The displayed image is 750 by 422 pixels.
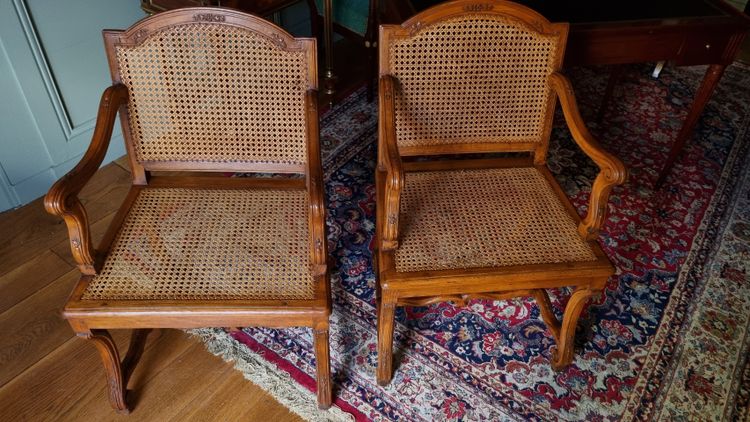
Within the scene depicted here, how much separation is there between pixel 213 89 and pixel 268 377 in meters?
0.89

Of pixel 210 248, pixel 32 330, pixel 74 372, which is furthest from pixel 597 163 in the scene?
pixel 32 330

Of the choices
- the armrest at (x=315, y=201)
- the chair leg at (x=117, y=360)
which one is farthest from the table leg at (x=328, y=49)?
the chair leg at (x=117, y=360)

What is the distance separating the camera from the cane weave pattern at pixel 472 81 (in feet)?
5.39

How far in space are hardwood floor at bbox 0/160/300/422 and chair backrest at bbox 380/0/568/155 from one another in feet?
3.04

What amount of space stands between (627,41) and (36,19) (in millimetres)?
2174

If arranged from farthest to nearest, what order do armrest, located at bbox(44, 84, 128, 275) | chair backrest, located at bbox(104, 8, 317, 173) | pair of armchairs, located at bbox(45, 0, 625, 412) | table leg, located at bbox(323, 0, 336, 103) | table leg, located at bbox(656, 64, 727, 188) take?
table leg, located at bbox(323, 0, 336, 103) → table leg, located at bbox(656, 64, 727, 188) → chair backrest, located at bbox(104, 8, 317, 173) → pair of armchairs, located at bbox(45, 0, 625, 412) → armrest, located at bbox(44, 84, 128, 275)

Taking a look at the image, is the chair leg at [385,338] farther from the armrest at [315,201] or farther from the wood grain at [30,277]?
the wood grain at [30,277]

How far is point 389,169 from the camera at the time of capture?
4.71ft

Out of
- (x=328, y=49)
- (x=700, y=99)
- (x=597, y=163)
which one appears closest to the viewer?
(x=597, y=163)

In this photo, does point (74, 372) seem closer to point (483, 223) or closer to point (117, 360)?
point (117, 360)

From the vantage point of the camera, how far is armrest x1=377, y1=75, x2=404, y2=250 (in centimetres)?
143

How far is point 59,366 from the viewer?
182 centimetres

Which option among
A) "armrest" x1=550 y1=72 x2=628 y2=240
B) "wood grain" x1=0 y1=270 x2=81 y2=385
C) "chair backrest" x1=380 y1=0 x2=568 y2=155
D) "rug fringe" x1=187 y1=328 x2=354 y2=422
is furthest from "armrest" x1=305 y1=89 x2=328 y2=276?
"wood grain" x1=0 y1=270 x2=81 y2=385

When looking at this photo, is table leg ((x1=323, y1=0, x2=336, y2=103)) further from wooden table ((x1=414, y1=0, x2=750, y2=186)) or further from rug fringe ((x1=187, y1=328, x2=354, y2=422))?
rug fringe ((x1=187, y1=328, x2=354, y2=422))
